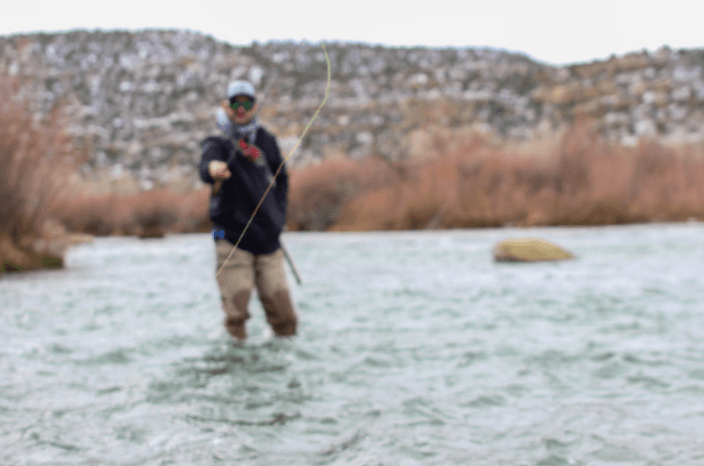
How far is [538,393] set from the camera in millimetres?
3809

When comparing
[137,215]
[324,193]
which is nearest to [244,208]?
[324,193]

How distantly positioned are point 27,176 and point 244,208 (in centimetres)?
567

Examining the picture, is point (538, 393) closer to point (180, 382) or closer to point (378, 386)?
point (378, 386)

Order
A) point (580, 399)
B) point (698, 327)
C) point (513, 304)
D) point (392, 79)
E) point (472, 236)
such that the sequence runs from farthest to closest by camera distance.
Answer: point (392, 79) → point (472, 236) → point (513, 304) → point (698, 327) → point (580, 399)

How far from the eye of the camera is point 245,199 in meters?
4.76

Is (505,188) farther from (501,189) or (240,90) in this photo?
(240,90)

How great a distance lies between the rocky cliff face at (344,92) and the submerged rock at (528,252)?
20.6 meters

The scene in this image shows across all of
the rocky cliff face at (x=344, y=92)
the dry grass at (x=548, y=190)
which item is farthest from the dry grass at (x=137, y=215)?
the rocky cliff face at (x=344, y=92)

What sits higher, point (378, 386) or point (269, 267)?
point (269, 267)

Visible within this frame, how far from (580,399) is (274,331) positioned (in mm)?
2280

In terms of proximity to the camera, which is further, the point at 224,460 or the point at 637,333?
Result: the point at 637,333

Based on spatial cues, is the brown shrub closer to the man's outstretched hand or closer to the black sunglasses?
the black sunglasses

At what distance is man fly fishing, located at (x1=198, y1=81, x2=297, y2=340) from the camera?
4.75 m

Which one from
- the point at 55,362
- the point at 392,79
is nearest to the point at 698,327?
the point at 55,362
